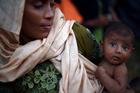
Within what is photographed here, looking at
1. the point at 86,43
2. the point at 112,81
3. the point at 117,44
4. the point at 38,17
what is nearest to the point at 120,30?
the point at 117,44

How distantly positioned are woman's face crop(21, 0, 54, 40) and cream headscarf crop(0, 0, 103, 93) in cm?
6

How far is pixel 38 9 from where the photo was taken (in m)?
3.81

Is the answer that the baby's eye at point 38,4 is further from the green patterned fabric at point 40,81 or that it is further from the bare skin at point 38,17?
the green patterned fabric at point 40,81

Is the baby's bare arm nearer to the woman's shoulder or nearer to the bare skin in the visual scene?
the woman's shoulder

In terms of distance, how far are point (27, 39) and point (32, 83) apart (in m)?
0.32

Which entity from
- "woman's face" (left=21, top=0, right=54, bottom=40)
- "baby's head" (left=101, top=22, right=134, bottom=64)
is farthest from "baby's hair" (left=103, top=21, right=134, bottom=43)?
"woman's face" (left=21, top=0, right=54, bottom=40)

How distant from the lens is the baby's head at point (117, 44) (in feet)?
12.6

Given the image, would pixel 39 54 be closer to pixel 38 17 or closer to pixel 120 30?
pixel 38 17

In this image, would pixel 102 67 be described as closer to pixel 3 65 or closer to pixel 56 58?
pixel 56 58

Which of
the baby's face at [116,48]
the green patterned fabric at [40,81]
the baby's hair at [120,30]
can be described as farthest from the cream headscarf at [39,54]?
the baby's hair at [120,30]

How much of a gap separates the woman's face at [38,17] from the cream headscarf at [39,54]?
6 cm

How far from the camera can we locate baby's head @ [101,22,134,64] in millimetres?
3854

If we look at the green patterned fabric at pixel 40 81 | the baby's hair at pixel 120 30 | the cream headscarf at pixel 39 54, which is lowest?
the green patterned fabric at pixel 40 81

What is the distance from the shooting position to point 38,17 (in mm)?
3799
